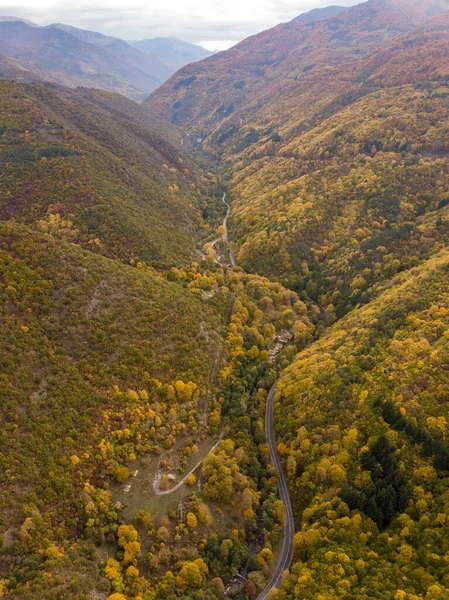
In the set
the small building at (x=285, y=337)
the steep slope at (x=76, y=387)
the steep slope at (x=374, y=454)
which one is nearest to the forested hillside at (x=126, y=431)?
the steep slope at (x=76, y=387)

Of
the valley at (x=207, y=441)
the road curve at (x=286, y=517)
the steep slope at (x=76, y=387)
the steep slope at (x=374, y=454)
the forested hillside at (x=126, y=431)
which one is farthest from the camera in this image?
the road curve at (x=286, y=517)

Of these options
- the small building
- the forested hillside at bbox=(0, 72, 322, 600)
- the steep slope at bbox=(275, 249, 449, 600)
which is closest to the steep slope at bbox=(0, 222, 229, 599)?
the forested hillside at bbox=(0, 72, 322, 600)

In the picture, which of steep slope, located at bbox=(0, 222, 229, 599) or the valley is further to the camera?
the valley

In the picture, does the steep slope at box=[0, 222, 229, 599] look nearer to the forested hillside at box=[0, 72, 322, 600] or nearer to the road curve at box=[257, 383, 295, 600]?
the forested hillside at box=[0, 72, 322, 600]

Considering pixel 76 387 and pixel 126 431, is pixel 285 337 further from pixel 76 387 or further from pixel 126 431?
pixel 76 387

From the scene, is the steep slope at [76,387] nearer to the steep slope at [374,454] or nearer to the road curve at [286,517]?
the road curve at [286,517]

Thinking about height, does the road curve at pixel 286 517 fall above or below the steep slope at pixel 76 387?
below

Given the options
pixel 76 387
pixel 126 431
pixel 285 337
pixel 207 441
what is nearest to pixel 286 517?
pixel 207 441

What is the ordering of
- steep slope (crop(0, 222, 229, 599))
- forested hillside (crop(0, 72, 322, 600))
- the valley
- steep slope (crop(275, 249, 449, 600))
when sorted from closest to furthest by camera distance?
steep slope (crop(275, 249, 449, 600)) → steep slope (crop(0, 222, 229, 599)) → the valley → forested hillside (crop(0, 72, 322, 600))

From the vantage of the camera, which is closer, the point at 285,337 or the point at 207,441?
the point at 207,441

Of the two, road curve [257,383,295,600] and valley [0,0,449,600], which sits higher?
valley [0,0,449,600]
